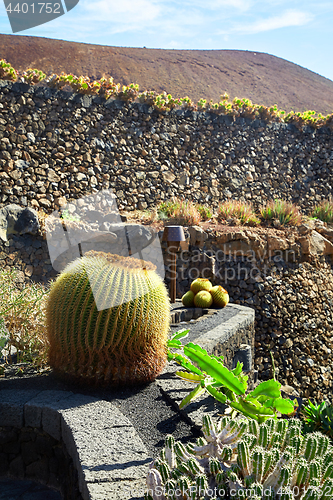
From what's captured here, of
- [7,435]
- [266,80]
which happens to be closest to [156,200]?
[7,435]

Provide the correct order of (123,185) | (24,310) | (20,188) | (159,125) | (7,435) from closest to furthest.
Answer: (7,435)
(24,310)
(20,188)
(123,185)
(159,125)

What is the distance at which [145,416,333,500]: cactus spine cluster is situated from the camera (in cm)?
116

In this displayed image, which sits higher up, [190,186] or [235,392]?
[190,186]

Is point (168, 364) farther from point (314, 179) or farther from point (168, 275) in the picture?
point (314, 179)

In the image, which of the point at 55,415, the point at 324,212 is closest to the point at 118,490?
the point at 55,415

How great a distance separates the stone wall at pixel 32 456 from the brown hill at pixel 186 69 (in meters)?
23.2

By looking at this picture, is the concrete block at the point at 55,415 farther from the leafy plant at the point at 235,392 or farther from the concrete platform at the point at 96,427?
the leafy plant at the point at 235,392

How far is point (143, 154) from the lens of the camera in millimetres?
9500

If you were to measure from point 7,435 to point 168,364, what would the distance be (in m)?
1.27

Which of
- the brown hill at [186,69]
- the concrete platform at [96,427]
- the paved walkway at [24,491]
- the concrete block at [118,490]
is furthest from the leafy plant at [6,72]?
the brown hill at [186,69]

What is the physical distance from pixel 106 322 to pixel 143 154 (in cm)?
779

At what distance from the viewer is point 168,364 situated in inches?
119

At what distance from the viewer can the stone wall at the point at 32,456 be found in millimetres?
2127

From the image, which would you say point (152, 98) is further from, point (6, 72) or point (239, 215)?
point (239, 215)
